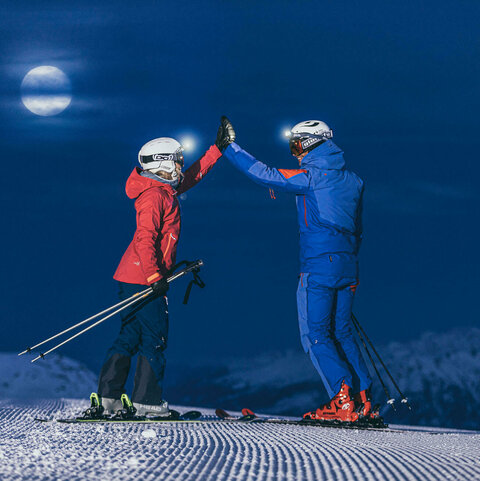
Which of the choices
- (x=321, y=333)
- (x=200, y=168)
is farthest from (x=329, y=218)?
(x=200, y=168)

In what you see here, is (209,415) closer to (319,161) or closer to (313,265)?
(313,265)

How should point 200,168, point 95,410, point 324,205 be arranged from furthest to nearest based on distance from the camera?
point 200,168
point 324,205
point 95,410

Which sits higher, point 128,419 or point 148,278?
point 148,278

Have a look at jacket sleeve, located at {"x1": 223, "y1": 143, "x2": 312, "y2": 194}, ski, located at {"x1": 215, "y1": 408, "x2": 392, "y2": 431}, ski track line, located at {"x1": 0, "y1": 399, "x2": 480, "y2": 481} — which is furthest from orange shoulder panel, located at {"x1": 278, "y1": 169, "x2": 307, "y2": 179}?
ski track line, located at {"x1": 0, "y1": 399, "x2": 480, "y2": 481}

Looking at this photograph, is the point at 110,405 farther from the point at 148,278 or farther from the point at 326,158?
the point at 326,158

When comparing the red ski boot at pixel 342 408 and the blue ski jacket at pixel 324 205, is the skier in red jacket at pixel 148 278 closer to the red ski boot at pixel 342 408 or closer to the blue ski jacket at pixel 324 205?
the blue ski jacket at pixel 324 205

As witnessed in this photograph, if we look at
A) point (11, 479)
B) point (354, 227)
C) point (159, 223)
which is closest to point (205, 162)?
point (159, 223)

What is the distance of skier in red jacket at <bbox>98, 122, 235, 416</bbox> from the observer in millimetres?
6516

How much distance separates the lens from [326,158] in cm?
702

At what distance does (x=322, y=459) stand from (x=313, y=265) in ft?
10.4

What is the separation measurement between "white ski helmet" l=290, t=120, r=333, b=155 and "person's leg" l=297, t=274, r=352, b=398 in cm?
132

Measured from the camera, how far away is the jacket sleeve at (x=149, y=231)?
6.45m

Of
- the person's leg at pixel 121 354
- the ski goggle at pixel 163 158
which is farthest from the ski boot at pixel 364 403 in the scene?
the ski goggle at pixel 163 158

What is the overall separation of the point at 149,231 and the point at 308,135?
191 centimetres
